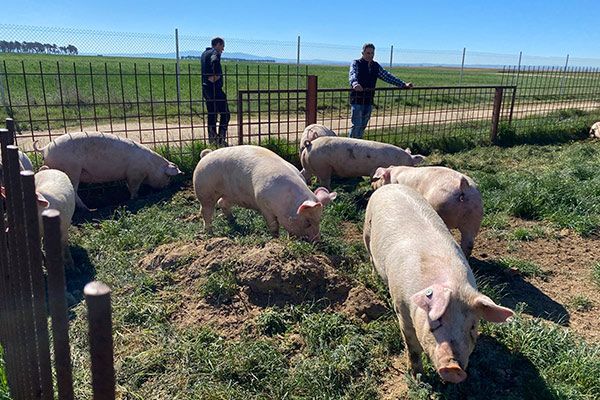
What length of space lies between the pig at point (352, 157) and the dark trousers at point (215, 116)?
210 centimetres

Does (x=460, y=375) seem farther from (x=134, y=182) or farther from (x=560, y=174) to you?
(x=560, y=174)

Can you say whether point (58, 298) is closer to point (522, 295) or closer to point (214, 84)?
point (522, 295)

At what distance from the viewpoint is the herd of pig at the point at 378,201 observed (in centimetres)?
295

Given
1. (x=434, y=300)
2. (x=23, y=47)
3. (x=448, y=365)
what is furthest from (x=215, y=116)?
(x=23, y=47)

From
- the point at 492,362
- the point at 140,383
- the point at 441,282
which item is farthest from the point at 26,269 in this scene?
the point at 492,362

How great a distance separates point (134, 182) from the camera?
7938mm

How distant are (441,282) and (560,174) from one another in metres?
6.57

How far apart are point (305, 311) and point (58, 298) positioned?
2996 millimetres

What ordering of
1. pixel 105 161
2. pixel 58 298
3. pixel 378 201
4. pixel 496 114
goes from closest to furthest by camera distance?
pixel 58 298 < pixel 378 201 < pixel 105 161 < pixel 496 114

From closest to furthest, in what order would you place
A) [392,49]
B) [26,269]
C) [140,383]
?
1. [26,269]
2. [140,383]
3. [392,49]

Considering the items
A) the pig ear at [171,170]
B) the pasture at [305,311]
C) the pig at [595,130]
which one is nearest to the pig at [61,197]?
the pasture at [305,311]

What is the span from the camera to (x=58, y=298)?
1361 mm

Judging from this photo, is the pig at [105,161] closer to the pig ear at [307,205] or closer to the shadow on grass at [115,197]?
the shadow on grass at [115,197]

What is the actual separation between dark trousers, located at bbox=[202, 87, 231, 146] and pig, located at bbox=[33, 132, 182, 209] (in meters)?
1.48
